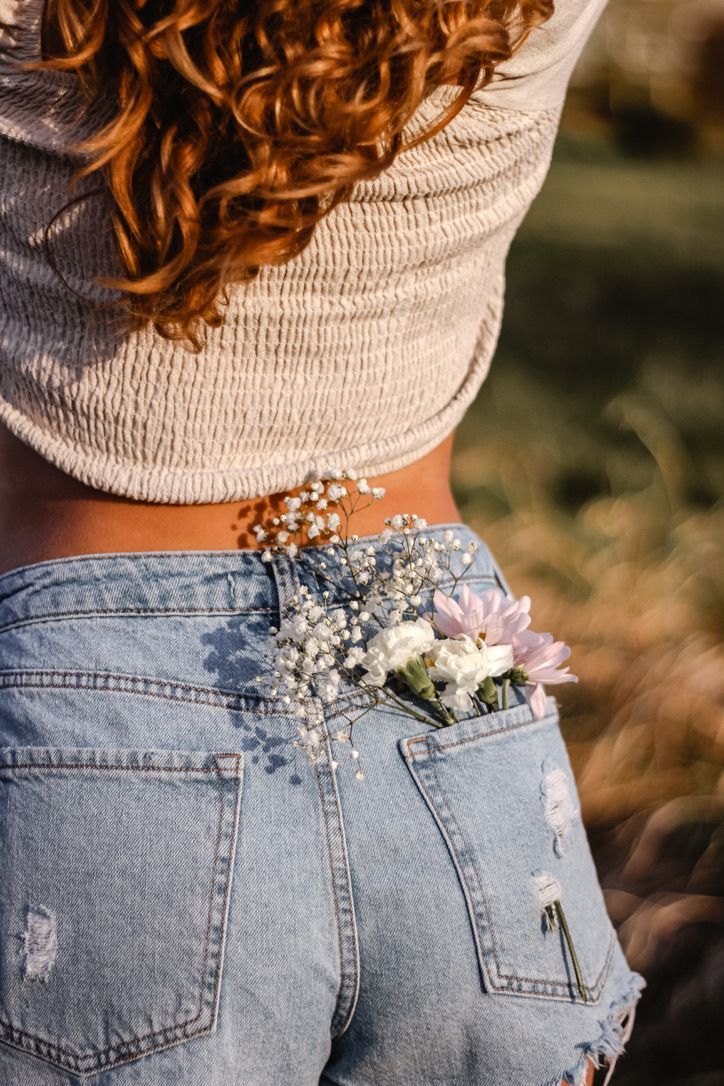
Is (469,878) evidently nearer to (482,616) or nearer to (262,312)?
(482,616)

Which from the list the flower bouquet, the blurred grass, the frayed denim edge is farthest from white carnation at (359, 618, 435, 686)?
the blurred grass

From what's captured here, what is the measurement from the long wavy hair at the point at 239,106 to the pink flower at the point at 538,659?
1.58 feet

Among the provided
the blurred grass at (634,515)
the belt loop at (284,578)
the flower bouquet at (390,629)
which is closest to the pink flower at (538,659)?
the flower bouquet at (390,629)

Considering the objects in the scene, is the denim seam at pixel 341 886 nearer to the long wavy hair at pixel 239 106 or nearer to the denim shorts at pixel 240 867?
the denim shorts at pixel 240 867

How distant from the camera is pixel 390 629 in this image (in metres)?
1.08

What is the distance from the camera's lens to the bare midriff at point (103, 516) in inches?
44.4

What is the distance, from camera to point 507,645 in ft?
3.71

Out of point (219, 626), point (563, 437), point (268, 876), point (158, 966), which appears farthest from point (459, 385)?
point (563, 437)

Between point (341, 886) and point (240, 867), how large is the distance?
0.10 metres

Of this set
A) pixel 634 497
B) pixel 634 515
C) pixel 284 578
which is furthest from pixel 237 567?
pixel 634 497

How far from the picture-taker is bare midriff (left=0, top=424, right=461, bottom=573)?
113 centimetres

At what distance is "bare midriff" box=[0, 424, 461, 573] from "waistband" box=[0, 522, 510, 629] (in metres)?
0.03

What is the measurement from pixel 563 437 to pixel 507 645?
4327 millimetres

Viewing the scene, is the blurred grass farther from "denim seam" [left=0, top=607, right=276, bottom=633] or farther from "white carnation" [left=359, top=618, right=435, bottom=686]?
"denim seam" [left=0, top=607, right=276, bottom=633]
